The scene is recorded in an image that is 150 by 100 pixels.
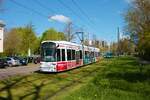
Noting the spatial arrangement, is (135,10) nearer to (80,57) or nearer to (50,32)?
(80,57)

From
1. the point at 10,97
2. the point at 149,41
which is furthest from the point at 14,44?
the point at 10,97

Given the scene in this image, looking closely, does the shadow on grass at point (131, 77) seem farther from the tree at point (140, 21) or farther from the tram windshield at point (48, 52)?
the tree at point (140, 21)

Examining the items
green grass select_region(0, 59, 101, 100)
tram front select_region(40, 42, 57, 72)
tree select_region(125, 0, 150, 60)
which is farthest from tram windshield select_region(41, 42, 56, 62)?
tree select_region(125, 0, 150, 60)

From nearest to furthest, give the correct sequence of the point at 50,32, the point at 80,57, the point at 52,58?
the point at 52,58 → the point at 80,57 → the point at 50,32

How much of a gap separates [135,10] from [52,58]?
34.0 metres

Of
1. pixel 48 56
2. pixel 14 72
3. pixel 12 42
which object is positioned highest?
pixel 12 42

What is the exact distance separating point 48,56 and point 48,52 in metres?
0.39

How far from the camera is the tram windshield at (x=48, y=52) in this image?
32188 millimetres

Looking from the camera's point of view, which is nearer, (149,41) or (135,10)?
(149,41)

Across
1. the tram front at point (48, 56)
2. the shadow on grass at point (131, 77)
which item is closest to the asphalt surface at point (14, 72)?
the tram front at point (48, 56)

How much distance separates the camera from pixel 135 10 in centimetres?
6241

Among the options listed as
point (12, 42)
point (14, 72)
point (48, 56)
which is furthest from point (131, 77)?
point (12, 42)

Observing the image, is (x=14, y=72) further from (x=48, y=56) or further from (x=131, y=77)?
(x=131, y=77)

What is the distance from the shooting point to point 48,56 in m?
32.4
